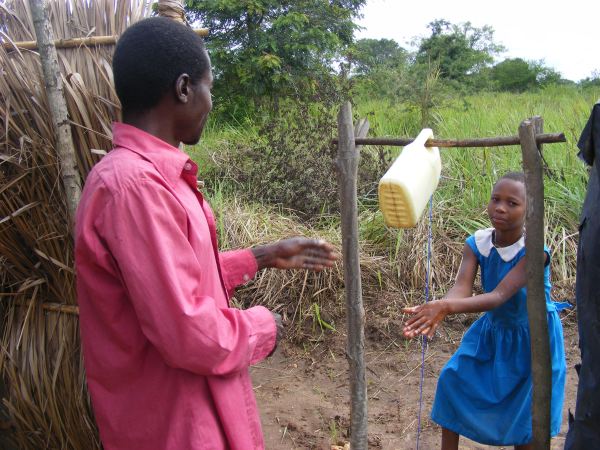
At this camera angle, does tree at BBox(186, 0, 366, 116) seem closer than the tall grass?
No

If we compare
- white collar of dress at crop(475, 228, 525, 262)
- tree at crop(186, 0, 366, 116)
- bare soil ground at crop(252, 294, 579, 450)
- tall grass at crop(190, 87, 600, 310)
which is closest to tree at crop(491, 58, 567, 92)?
tree at crop(186, 0, 366, 116)

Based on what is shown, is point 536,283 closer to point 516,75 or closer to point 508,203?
point 508,203

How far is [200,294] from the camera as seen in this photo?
1.25 m

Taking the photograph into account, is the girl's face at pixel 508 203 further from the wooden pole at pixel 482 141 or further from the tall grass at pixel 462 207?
the tall grass at pixel 462 207

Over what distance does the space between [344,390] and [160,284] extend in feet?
8.99

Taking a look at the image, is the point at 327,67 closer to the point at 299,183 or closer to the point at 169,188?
the point at 299,183

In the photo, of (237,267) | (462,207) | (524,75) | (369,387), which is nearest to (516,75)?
(524,75)

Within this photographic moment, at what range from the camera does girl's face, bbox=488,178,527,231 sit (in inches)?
82.0

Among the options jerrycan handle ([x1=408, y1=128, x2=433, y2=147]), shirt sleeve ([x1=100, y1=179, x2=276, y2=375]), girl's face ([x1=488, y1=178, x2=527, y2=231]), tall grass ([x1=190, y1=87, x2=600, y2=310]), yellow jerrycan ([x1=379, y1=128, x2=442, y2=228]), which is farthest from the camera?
tall grass ([x1=190, y1=87, x2=600, y2=310])

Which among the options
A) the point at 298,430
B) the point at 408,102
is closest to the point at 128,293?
the point at 298,430

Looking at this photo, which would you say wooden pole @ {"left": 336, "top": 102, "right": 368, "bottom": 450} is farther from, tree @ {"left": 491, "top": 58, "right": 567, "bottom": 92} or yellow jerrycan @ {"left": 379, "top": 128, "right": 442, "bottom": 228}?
tree @ {"left": 491, "top": 58, "right": 567, "bottom": 92}

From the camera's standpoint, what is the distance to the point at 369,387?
12.0ft

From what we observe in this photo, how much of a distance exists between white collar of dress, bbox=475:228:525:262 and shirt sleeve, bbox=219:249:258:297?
3.37ft

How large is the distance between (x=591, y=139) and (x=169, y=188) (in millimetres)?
1008
